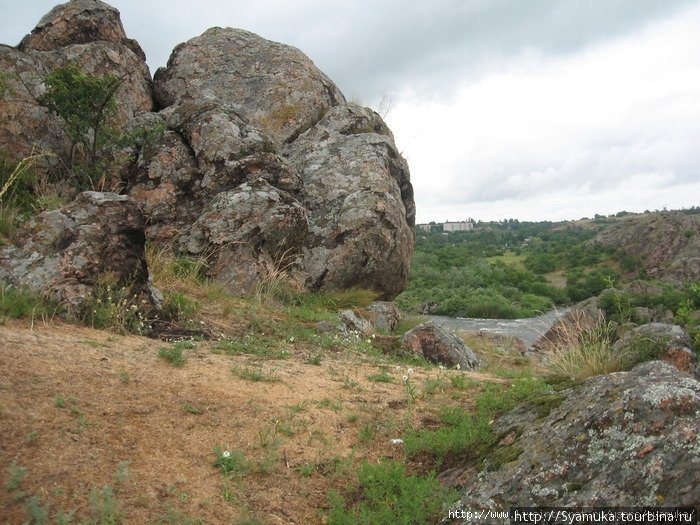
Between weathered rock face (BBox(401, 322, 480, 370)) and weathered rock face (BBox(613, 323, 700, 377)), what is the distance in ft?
6.17

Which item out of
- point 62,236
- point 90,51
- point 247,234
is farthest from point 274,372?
point 90,51

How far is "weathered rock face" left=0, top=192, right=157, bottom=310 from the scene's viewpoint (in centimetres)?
583

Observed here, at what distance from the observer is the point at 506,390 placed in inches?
199

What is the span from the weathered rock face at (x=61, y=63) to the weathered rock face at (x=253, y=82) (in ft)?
2.28

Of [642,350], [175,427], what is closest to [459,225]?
[642,350]

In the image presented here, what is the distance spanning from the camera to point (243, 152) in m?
9.97

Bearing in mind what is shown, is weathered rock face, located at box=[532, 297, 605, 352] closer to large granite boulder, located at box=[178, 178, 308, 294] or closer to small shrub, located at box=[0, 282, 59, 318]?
large granite boulder, located at box=[178, 178, 308, 294]

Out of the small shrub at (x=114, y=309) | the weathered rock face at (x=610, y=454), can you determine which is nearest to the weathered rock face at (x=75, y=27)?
the small shrub at (x=114, y=309)

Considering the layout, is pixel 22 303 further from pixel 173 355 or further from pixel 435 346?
pixel 435 346

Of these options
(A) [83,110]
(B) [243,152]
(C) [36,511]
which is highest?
(A) [83,110]

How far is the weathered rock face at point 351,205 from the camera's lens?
10148 millimetres

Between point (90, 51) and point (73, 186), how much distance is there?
123 inches

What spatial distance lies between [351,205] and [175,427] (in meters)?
7.12

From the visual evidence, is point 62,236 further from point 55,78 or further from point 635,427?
point 635,427
